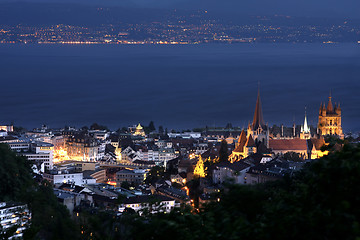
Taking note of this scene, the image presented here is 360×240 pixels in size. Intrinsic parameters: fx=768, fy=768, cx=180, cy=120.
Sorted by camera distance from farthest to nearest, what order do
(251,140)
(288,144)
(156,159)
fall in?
(156,159) < (288,144) < (251,140)

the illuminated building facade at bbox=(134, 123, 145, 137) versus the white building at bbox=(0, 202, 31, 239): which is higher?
the illuminated building facade at bbox=(134, 123, 145, 137)

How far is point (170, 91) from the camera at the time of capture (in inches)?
2532

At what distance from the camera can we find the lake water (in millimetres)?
47219

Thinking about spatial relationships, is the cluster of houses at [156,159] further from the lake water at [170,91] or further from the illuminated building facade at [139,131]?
the lake water at [170,91]

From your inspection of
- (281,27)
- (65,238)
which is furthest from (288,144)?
(281,27)

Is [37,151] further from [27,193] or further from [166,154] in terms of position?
[27,193]

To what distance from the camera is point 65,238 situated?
29.3 ft

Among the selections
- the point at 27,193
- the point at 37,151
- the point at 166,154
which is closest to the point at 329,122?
the point at 166,154

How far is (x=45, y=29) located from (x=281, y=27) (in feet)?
160

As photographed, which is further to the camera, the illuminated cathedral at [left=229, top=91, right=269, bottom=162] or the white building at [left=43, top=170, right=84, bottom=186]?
the illuminated cathedral at [left=229, top=91, right=269, bottom=162]

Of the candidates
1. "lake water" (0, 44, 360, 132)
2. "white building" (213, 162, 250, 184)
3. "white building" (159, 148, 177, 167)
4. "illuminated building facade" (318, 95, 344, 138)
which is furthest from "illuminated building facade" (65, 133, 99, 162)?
"lake water" (0, 44, 360, 132)

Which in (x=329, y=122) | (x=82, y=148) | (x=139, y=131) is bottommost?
(x=82, y=148)

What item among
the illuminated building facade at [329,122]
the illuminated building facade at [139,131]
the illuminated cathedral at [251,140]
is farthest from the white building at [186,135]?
the illuminated cathedral at [251,140]

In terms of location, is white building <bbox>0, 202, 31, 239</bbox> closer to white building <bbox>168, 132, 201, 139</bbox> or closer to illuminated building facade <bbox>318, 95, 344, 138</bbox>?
illuminated building facade <bbox>318, 95, 344, 138</bbox>
